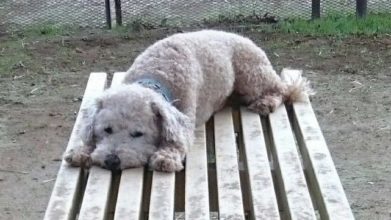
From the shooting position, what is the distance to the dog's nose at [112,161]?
3.27m

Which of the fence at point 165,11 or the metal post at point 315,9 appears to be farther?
the fence at point 165,11

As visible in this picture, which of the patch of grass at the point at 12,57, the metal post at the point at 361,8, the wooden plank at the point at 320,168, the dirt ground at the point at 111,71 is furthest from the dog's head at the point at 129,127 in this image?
the metal post at the point at 361,8

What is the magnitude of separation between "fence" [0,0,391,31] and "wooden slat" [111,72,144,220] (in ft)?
15.2

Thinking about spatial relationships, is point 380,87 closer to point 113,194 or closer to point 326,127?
point 326,127

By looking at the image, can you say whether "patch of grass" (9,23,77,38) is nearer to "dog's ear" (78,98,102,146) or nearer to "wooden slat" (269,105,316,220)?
"wooden slat" (269,105,316,220)

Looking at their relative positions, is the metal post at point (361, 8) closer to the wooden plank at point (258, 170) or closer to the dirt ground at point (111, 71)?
the dirt ground at point (111, 71)

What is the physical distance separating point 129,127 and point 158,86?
11.9 inches

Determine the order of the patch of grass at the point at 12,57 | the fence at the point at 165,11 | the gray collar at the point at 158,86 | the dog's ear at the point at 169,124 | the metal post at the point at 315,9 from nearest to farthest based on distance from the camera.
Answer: the dog's ear at the point at 169,124
the gray collar at the point at 158,86
the patch of grass at the point at 12,57
the metal post at the point at 315,9
the fence at the point at 165,11

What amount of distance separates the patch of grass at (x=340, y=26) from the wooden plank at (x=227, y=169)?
3549 mm

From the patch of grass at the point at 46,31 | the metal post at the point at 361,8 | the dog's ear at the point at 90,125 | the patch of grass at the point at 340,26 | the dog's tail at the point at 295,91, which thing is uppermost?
the dog's ear at the point at 90,125

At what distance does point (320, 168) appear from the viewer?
11.0 ft

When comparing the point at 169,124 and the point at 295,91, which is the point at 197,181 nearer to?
the point at 169,124

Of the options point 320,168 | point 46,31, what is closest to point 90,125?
point 320,168

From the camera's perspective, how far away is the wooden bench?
2992 mm
